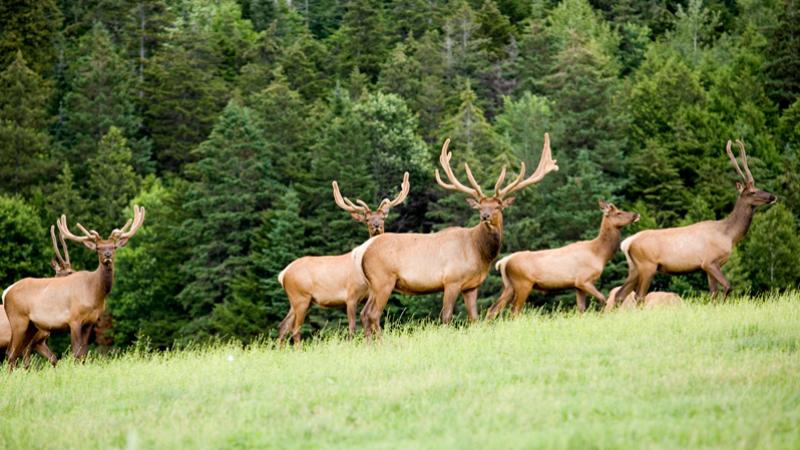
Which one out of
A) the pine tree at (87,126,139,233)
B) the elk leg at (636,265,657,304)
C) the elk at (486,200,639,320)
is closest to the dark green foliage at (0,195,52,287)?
the pine tree at (87,126,139,233)

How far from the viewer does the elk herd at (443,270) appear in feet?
56.2

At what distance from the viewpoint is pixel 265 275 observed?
194ft

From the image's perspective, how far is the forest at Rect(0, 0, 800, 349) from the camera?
5884 cm

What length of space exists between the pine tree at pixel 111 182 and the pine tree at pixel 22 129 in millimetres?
3441

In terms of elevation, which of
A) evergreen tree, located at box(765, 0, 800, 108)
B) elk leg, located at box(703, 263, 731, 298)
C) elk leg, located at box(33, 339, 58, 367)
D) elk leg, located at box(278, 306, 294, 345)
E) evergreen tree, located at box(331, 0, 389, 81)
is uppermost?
elk leg, located at box(703, 263, 731, 298)

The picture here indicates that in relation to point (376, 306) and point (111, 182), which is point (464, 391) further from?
point (111, 182)

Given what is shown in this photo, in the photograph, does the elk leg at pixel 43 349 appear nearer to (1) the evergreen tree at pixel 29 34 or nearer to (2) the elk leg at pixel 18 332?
(2) the elk leg at pixel 18 332

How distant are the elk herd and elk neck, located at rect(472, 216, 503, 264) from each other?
1 cm

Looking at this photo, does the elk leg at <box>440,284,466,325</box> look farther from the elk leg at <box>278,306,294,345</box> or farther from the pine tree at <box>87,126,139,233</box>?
the pine tree at <box>87,126,139,233</box>

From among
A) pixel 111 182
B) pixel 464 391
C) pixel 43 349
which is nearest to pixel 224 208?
pixel 111 182

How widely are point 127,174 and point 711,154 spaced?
33.6 metres

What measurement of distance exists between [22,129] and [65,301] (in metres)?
64.6

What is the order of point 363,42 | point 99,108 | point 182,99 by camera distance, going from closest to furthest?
point 99,108 → point 182,99 → point 363,42

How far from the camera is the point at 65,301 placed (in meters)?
18.7
